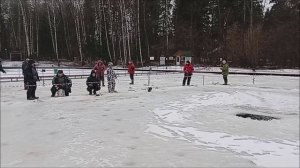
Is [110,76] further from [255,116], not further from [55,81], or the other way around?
[255,116]

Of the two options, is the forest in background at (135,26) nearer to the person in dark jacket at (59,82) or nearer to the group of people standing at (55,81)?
the group of people standing at (55,81)

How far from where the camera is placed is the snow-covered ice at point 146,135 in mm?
6355

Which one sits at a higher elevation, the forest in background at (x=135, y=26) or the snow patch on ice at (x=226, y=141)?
the forest in background at (x=135, y=26)

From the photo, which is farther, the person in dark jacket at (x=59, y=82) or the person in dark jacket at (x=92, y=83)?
the person in dark jacket at (x=92, y=83)

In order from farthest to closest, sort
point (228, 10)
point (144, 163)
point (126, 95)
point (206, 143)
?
1. point (228, 10)
2. point (126, 95)
3. point (206, 143)
4. point (144, 163)

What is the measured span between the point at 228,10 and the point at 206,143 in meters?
46.3

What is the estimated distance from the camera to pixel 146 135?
8.24 meters

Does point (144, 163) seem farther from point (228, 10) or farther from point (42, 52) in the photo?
point (42, 52)

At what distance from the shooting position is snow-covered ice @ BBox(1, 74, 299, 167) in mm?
6355

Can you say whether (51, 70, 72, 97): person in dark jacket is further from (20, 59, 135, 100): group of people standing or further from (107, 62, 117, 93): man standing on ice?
(107, 62, 117, 93): man standing on ice

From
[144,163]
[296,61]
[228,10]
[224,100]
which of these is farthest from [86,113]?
[228,10]

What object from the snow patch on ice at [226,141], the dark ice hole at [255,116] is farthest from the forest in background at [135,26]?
the snow patch on ice at [226,141]

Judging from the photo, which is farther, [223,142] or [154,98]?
[154,98]

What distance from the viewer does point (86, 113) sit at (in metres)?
10.8
